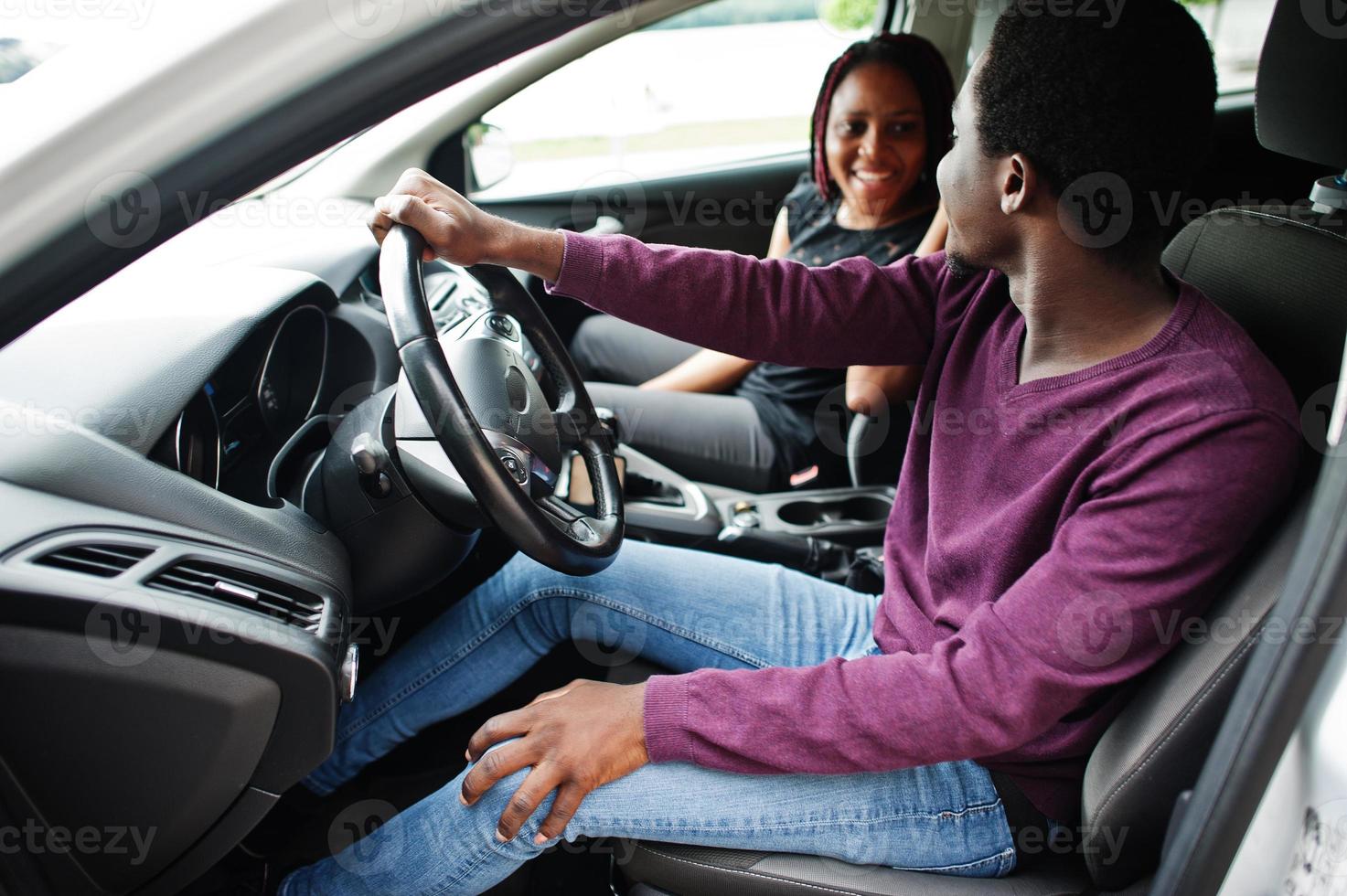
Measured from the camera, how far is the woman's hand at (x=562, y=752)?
102cm

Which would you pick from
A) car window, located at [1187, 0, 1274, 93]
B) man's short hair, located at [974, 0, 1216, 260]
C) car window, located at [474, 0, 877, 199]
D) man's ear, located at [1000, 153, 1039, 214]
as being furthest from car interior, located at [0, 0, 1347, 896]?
car window, located at [1187, 0, 1274, 93]

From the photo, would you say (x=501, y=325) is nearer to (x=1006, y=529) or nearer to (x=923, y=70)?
(x=1006, y=529)

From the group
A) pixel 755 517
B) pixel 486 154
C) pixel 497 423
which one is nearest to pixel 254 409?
pixel 497 423

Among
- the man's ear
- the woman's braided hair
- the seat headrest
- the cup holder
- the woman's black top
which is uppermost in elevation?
the seat headrest

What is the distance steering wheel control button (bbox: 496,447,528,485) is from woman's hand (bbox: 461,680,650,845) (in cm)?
27

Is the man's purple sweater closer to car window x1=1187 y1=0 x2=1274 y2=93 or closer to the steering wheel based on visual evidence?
the steering wheel

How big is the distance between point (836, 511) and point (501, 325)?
820mm

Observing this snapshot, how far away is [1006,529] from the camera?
3.51 ft

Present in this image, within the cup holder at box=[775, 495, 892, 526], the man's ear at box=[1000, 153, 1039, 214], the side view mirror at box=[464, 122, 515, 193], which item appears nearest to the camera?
the man's ear at box=[1000, 153, 1039, 214]

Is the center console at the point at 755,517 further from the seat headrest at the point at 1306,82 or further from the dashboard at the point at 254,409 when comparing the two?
the seat headrest at the point at 1306,82

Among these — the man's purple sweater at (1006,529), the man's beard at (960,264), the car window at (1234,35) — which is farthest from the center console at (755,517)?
the car window at (1234,35)

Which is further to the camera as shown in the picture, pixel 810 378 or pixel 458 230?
pixel 810 378

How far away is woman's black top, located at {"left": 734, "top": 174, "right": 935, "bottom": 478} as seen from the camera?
216cm

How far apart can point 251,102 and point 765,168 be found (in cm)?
226
